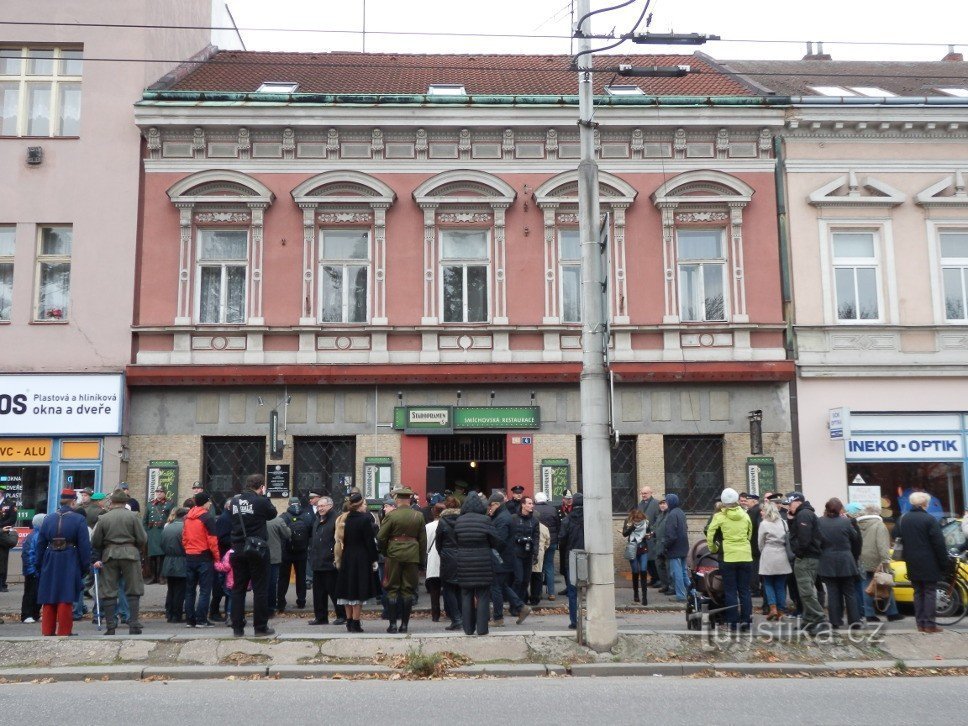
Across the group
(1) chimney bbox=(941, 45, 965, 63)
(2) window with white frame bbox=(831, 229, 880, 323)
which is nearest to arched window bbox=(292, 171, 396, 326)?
(2) window with white frame bbox=(831, 229, 880, 323)

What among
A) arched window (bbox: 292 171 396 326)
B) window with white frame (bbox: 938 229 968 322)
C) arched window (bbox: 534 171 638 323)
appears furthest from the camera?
window with white frame (bbox: 938 229 968 322)

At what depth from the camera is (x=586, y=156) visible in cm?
1039

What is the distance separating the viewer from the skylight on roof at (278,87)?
63.5 feet

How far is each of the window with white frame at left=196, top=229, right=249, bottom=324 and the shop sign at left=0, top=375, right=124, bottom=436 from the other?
89.1 inches

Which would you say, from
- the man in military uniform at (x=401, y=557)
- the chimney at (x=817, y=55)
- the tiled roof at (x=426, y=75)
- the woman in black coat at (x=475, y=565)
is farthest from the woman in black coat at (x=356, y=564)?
the chimney at (x=817, y=55)

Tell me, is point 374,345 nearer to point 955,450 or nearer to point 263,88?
point 263,88

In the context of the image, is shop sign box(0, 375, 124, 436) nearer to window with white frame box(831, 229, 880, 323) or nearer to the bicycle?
the bicycle

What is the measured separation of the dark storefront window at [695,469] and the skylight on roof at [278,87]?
37.3 feet

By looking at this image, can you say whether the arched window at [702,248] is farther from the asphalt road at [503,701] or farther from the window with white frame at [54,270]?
the window with white frame at [54,270]

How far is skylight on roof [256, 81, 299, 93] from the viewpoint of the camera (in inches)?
762

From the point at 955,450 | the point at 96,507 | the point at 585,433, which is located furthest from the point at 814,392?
the point at 96,507

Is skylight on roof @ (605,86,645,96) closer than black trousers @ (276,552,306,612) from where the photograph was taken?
No

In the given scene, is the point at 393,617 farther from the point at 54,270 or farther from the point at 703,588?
the point at 54,270

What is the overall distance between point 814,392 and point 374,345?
29.3ft
